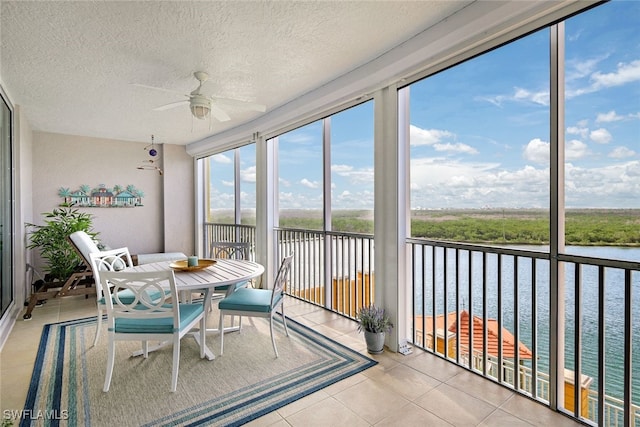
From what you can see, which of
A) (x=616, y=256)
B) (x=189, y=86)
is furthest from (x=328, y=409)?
(x=189, y=86)

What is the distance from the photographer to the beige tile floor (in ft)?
6.26

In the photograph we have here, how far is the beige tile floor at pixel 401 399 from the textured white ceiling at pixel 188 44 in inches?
97.4

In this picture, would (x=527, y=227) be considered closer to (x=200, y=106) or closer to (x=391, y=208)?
(x=391, y=208)

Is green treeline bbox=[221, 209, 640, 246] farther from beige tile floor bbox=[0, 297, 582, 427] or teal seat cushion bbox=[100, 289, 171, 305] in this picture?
teal seat cushion bbox=[100, 289, 171, 305]

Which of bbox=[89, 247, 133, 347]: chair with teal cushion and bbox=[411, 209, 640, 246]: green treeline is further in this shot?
bbox=[89, 247, 133, 347]: chair with teal cushion

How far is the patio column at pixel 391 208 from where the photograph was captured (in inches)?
109

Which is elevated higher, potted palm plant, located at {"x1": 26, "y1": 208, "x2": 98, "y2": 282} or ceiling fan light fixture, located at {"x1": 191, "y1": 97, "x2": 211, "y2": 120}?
ceiling fan light fixture, located at {"x1": 191, "y1": 97, "x2": 211, "y2": 120}

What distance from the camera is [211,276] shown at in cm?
267

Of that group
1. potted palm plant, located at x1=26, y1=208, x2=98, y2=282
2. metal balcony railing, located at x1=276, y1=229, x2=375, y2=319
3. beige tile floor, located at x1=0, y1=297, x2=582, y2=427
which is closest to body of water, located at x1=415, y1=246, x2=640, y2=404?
beige tile floor, located at x1=0, y1=297, x2=582, y2=427

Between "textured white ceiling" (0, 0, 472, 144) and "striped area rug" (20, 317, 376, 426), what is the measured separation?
8.11 feet

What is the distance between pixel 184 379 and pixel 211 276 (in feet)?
2.50

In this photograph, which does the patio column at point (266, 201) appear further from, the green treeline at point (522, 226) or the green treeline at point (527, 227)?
the green treeline at point (527, 227)

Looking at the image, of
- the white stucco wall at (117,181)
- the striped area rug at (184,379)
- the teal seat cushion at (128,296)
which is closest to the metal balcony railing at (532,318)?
the striped area rug at (184,379)

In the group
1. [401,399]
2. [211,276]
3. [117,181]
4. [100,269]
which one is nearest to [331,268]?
[211,276]
